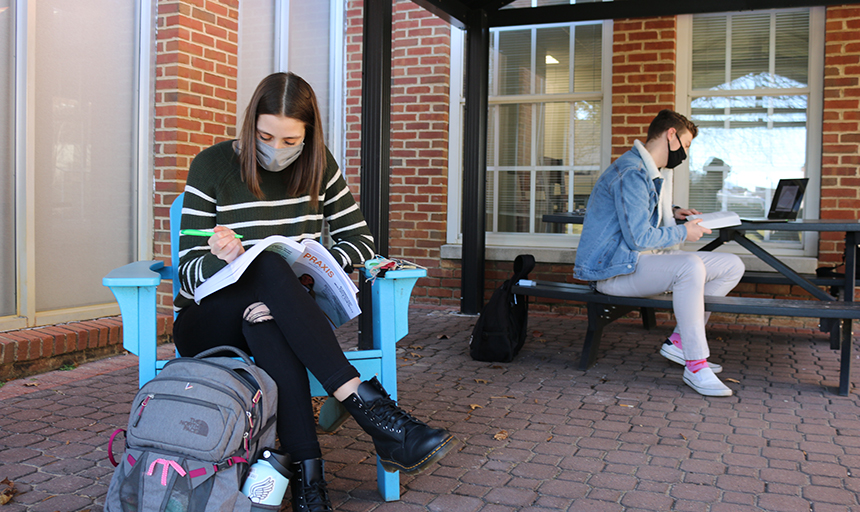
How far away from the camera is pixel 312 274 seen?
7.95 ft

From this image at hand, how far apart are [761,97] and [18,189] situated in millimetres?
5358

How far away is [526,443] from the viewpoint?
2.91 m

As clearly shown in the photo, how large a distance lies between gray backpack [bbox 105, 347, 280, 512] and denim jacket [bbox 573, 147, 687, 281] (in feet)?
8.09

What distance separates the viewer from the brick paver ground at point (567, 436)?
2361 millimetres

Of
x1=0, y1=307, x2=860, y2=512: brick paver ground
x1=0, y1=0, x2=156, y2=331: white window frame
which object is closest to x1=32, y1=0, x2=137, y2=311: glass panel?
x1=0, y1=0, x2=156, y2=331: white window frame

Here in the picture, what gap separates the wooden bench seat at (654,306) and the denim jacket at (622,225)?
15 centimetres

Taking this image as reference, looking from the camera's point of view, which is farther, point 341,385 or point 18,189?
point 18,189

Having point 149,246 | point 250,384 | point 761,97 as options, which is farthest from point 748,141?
point 250,384

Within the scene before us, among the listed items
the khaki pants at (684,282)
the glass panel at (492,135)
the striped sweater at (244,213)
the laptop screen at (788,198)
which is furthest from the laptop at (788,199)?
the striped sweater at (244,213)

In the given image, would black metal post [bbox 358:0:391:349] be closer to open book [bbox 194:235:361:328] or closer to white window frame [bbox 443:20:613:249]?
open book [bbox 194:235:361:328]

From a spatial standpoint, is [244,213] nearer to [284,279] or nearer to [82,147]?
[284,279]

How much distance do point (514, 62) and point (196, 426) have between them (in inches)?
205

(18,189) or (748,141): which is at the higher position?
(748,141)

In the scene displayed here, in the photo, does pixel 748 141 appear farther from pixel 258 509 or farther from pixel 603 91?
pixel 258 509
